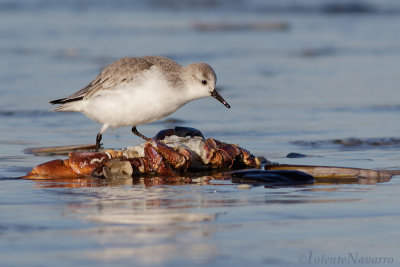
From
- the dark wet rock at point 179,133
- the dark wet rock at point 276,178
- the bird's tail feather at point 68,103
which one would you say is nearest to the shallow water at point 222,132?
the dark wet rock at point 276,178

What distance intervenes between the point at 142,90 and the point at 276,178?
149 cm

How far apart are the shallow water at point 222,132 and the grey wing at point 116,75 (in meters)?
0.67

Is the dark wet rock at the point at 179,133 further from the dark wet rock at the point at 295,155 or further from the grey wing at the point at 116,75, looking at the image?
the dark wet rock at the point at 295,155

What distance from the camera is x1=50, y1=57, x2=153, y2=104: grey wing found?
652 cm

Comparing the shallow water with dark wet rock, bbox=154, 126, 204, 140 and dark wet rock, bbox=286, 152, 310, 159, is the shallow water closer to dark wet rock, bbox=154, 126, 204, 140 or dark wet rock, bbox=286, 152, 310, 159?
dark wet rock, bbox=286, 152, 310, 159

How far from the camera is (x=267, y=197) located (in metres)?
4.99

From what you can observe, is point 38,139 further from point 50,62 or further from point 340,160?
point 50,62

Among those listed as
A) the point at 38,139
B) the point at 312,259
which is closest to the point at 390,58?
the point at 38,139

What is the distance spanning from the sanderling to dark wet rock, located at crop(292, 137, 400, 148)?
1.14 m

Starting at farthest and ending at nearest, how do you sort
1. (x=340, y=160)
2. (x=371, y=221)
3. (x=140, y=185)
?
(x=340, y=160), (x=140, y=185), (x=371, y=221)

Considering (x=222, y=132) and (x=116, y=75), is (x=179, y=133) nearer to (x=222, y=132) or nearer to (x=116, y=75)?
(x=116, y=75)

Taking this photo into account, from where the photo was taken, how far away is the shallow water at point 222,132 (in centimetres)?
391

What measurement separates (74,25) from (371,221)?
13.4m

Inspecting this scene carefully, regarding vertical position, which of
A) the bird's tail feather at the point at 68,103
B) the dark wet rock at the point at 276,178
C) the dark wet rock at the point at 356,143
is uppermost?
the bird's tail feather at the point at 68,103
